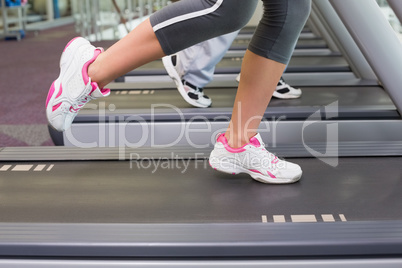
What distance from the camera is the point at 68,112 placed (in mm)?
1437

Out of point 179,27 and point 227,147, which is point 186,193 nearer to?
point 227,147

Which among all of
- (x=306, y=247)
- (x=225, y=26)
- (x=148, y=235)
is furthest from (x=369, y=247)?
(x=225, y=26)

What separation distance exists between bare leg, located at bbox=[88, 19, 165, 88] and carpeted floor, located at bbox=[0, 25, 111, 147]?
143 centimetres

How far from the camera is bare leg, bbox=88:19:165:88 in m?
1.26

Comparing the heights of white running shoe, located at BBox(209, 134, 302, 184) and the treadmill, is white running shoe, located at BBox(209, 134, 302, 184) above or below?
above

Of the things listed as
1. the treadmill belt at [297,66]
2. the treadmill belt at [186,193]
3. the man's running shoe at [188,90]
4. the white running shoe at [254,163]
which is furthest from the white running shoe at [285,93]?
the white running shoe at [254,163]

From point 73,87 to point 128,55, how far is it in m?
0.20

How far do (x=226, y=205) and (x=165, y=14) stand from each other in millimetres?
516

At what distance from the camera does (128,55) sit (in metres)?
1.29

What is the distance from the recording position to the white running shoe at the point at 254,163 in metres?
1.50

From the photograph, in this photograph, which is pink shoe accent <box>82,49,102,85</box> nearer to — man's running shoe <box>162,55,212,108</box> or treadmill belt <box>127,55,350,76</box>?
man's running shoe <box>162,55,212,108</box>

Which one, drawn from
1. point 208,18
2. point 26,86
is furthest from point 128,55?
point 26,86

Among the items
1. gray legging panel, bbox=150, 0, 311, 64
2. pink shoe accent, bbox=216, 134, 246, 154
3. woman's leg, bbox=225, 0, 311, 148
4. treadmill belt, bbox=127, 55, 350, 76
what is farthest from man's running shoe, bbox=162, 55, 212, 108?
gray legging panel, bbox=150, 0, 311, 64

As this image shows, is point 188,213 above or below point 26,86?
above
